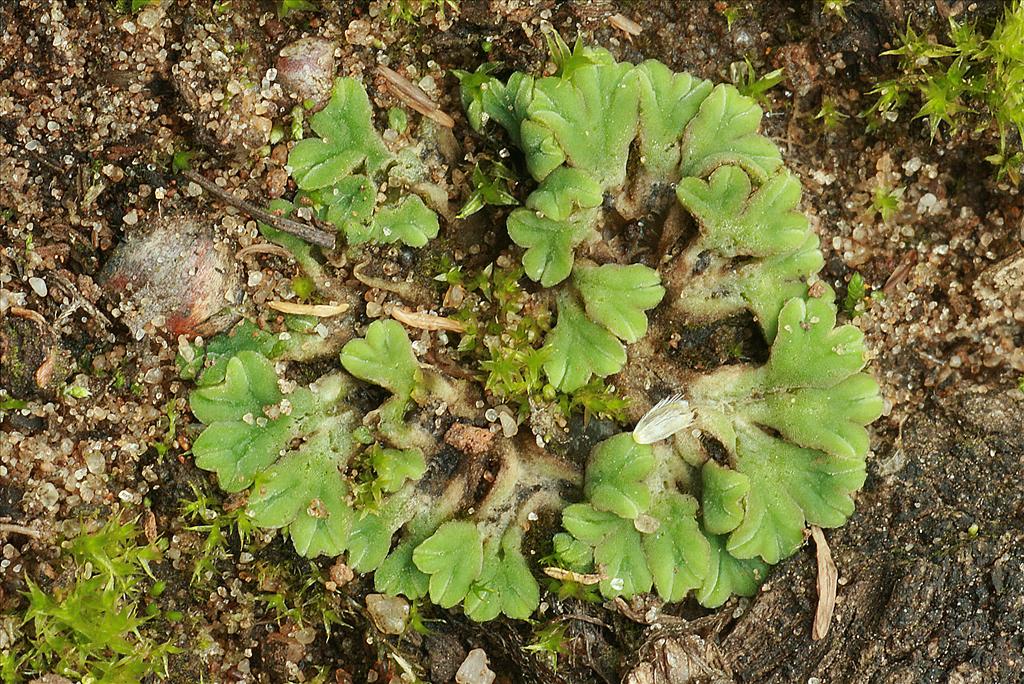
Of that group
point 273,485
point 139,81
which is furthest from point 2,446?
point 139,81

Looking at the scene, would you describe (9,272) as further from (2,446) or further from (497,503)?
(497,503)

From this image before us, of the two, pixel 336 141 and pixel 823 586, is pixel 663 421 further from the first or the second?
pixel 336 141

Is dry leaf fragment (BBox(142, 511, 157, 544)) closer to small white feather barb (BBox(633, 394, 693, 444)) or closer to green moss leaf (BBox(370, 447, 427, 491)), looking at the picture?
green moss leaf (BBox(370, 447, 427, 491))

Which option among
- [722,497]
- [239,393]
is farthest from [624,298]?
[239,393]

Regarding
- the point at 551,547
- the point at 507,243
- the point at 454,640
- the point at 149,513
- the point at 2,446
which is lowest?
the point at 454,640

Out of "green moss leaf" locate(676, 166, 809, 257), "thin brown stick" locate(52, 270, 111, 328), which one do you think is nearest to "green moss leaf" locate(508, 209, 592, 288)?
"green moss leaf" locate(676, 166, 809, 257)

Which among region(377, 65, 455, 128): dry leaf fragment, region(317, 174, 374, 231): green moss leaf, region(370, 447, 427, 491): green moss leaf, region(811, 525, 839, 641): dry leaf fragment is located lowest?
region(811, 525, 839, 641): dry leaf fragment
